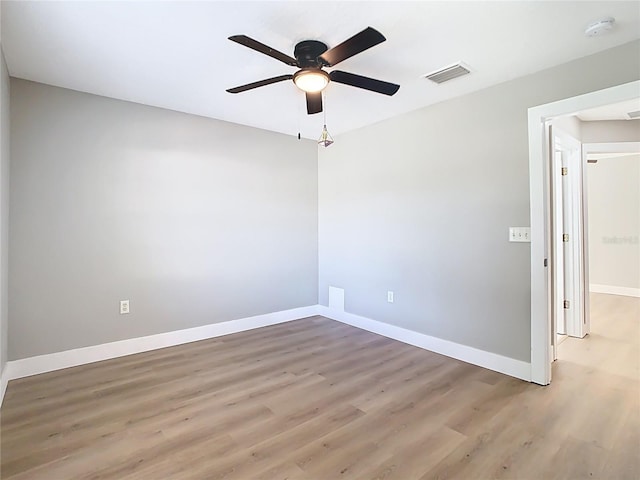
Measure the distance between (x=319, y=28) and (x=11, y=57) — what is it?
7.46 ft

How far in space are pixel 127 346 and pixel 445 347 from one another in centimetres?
312

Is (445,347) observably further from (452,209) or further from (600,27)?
(600,27)

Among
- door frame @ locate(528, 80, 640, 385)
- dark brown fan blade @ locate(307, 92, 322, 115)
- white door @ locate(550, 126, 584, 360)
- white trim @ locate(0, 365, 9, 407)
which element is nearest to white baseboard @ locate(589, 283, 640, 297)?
white door @ locate(550, 126, 584, 360)

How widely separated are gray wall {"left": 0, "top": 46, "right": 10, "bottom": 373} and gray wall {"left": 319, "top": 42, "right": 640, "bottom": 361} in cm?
326

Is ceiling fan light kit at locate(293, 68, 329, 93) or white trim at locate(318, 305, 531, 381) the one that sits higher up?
ceiling fan light kit at locate(293, 68, 329, 93)

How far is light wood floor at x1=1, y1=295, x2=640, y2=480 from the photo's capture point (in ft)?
5.64

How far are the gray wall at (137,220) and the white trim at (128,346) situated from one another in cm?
6

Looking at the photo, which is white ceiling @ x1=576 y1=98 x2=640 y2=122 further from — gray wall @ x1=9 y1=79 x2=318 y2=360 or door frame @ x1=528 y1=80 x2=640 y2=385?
gray wall @ x1=9 y1=79 x2=318 y2=360

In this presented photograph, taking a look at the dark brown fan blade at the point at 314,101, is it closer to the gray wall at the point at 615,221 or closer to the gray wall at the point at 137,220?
the gray wall at the point at 137,220

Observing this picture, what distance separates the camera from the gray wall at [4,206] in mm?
2375

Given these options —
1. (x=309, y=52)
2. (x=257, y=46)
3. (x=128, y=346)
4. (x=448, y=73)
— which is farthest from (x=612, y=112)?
(x=128, y=346)

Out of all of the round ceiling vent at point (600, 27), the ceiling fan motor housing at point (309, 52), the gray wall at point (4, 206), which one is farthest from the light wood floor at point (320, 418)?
the round ceiling vent at point (600, 27)

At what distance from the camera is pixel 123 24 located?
2.01 m

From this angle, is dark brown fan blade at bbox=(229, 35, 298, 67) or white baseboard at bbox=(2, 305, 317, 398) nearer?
dark brown fan blade at bbox=(229, 35, 298, 67)
